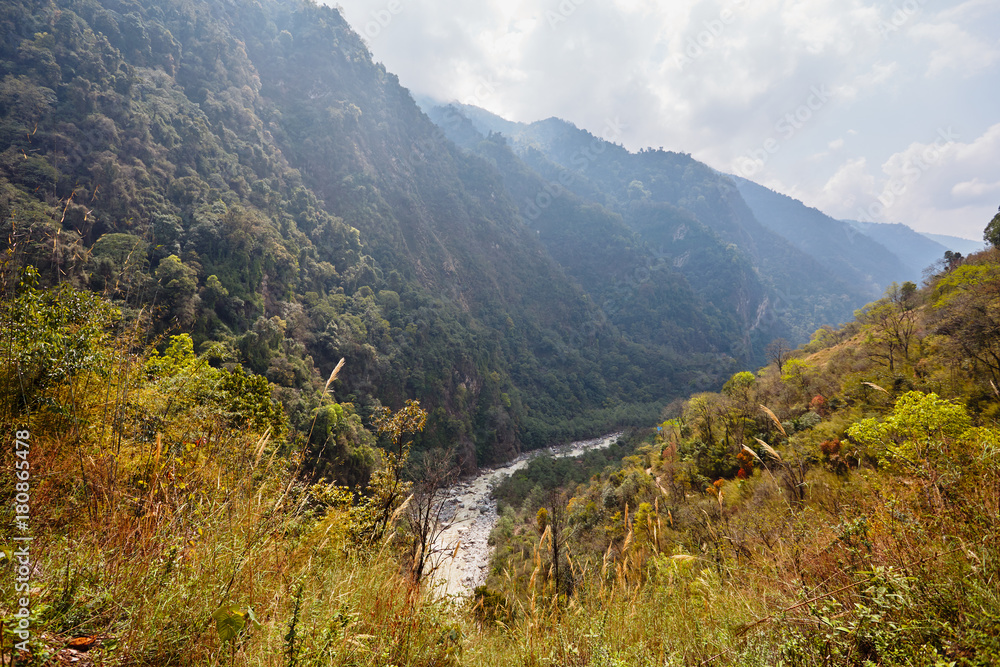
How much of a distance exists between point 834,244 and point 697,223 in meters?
96.7

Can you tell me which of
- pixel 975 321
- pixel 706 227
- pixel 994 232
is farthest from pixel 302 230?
pixel 706 227

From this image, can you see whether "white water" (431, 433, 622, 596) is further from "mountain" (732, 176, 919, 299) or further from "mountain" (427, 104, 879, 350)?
"mountain" (732, 176, 919, 299)

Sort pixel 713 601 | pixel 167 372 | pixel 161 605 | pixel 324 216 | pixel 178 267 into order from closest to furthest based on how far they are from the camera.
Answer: pixel 161 605, pixel 713 601, pixel 167 372, pixel 178 267, pixel 324 216

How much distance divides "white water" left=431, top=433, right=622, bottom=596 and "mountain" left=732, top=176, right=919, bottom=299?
17360 cm

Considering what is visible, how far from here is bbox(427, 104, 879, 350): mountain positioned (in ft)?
386

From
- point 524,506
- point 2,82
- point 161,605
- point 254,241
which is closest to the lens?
point 161,605

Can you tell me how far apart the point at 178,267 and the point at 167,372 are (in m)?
19.0

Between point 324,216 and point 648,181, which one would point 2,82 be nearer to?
point 324,216

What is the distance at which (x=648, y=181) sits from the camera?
165 m

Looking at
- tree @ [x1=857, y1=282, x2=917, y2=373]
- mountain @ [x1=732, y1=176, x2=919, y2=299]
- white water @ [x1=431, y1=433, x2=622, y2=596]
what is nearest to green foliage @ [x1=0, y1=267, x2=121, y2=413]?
white water @ [x1=431, y1=433, x2=622, y2=596]

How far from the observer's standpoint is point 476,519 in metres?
26.9

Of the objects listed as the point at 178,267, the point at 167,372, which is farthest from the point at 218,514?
the point at 178,267

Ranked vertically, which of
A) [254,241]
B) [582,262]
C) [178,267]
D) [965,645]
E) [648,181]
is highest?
[648,181]

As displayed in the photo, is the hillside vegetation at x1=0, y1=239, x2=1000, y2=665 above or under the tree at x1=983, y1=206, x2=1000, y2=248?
under
